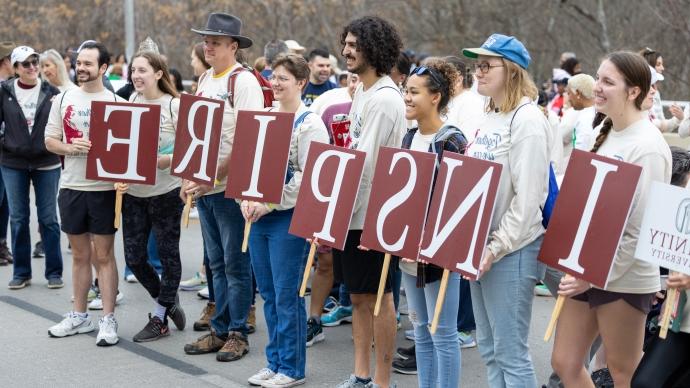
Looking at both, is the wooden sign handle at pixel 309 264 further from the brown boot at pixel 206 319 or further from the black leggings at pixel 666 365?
the black leggings at pixel 666 365

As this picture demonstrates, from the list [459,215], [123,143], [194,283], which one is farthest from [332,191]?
[194,283]

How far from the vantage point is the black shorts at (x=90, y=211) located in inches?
273

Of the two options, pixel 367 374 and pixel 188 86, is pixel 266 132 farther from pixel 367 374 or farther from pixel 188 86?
pixel 188 86

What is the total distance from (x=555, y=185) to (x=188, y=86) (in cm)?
1544

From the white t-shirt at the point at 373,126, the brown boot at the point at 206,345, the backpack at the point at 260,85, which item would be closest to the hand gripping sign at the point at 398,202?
the white t-shirt at the point at 373,126

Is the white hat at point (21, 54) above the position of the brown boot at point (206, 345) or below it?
above

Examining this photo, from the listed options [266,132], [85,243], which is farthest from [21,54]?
[266,132]

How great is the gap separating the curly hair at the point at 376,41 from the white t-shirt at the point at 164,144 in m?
1.86

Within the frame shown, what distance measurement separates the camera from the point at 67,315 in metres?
7.30

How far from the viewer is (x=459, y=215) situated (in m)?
4.55

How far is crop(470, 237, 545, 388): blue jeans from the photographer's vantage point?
4523mm

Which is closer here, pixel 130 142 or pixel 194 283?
pixel 130 142

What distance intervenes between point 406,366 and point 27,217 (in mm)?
4259

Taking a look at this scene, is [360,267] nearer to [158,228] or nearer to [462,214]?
[462,214]
